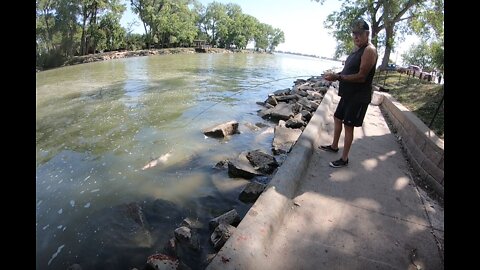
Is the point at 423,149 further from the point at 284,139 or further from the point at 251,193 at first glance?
the point at 284,139

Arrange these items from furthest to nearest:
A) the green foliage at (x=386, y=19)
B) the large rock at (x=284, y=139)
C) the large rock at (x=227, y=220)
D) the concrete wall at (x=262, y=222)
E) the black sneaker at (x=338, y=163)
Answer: the green foliage at (x=386, y=19), the large rock at (x=284, y=139), the black sneaker at (x=338, y=163), the large rock at (x=227, y=220), the concrete wall at (x=262, y=222)

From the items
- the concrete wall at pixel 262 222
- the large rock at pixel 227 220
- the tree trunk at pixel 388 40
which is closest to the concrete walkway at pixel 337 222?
the concrete wall at pixel 262 222

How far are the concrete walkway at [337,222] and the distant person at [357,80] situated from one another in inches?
23.4

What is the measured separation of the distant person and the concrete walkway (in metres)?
0.59

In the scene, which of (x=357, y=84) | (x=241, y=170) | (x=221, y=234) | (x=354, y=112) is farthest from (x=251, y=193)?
(x=357, y=84)

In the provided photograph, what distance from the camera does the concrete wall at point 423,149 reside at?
4.26 meters

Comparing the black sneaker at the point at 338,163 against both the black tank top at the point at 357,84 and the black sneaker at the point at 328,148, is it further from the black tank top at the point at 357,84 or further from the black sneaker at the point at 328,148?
the black tank top at the point at 357,84

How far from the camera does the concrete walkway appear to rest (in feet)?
9.22

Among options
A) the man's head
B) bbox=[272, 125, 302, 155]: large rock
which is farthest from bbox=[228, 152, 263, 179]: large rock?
the man's head

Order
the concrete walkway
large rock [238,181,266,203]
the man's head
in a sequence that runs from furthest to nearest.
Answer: large rock [238,181,266,203]
the man's head
the concrete walkway

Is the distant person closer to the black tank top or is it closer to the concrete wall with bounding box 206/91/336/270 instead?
the black tank top

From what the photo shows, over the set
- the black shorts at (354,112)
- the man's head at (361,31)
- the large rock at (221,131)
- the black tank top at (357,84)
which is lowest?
the large rock at (221,131)
